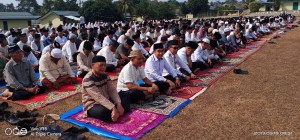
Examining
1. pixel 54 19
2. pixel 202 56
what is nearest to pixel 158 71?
pixel 202 56

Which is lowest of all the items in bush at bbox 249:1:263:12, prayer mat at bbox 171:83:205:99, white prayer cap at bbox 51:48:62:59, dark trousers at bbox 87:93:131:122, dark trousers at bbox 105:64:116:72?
prayer mat at bbox 171:83:205:99

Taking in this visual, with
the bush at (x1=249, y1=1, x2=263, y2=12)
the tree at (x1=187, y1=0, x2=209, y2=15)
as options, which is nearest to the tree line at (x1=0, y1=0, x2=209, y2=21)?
the tree at (x1=187, y1=0, x2=209, y2=15)

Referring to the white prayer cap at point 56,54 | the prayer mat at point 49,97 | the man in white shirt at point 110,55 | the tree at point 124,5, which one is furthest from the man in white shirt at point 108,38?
the tree at point 124,5

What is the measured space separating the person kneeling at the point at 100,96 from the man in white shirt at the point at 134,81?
1.62 feet

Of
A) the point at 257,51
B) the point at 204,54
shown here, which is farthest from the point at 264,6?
the point at 204,54

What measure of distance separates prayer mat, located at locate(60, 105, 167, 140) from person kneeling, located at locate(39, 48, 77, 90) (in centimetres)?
157

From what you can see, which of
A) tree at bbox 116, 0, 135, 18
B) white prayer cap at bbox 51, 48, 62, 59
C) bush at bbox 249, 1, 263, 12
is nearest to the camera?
white prayer cap at bbox 51, 48, 62, 59

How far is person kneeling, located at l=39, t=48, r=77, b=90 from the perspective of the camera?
18.5 feet

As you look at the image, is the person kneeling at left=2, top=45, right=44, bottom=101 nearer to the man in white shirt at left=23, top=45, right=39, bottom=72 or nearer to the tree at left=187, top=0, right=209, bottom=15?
the man in white shirt at left=23, top=45, right=39, bottom=72

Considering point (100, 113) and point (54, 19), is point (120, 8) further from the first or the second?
point (100, 113)

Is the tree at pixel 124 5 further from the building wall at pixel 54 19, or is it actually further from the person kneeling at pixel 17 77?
the person kneeling at pixel 17 77

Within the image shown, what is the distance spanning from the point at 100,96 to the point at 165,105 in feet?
4.14

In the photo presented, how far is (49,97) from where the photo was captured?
5.21 m

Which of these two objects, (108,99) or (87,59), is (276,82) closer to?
(108,99)
